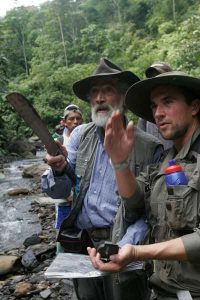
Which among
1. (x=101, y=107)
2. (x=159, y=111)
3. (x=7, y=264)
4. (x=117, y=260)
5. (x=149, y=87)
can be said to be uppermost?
(x=149, y=87)

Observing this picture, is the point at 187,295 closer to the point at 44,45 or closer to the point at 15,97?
the point at 15,97

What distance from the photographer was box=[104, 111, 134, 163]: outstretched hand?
206 cm

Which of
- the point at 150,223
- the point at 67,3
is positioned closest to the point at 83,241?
the point at 150,223

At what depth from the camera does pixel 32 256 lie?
6.73 m

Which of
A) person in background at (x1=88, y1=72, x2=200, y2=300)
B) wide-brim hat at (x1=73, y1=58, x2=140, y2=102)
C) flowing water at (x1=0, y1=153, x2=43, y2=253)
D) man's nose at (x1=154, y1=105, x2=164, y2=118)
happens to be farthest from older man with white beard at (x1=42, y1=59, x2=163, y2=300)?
flowing water at (x1=0, y1=153, x2=43, y2=253)

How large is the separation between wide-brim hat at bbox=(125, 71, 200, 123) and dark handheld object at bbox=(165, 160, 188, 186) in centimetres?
46

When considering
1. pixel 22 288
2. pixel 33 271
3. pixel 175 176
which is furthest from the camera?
pixel 33 271

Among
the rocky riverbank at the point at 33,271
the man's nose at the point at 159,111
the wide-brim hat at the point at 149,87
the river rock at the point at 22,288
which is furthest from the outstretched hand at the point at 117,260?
the river rock at the point at 22,288

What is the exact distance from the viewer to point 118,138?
210 centimetres

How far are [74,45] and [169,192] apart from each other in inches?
2209

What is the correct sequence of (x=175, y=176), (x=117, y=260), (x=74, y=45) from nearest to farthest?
(x=117, y=260), (x=175, y=176), (x=74, y=45)

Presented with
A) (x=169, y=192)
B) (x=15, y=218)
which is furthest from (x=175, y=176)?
(x=15, y=218)

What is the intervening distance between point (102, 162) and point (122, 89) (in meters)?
0.56

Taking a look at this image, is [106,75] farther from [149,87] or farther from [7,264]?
[7,264]
